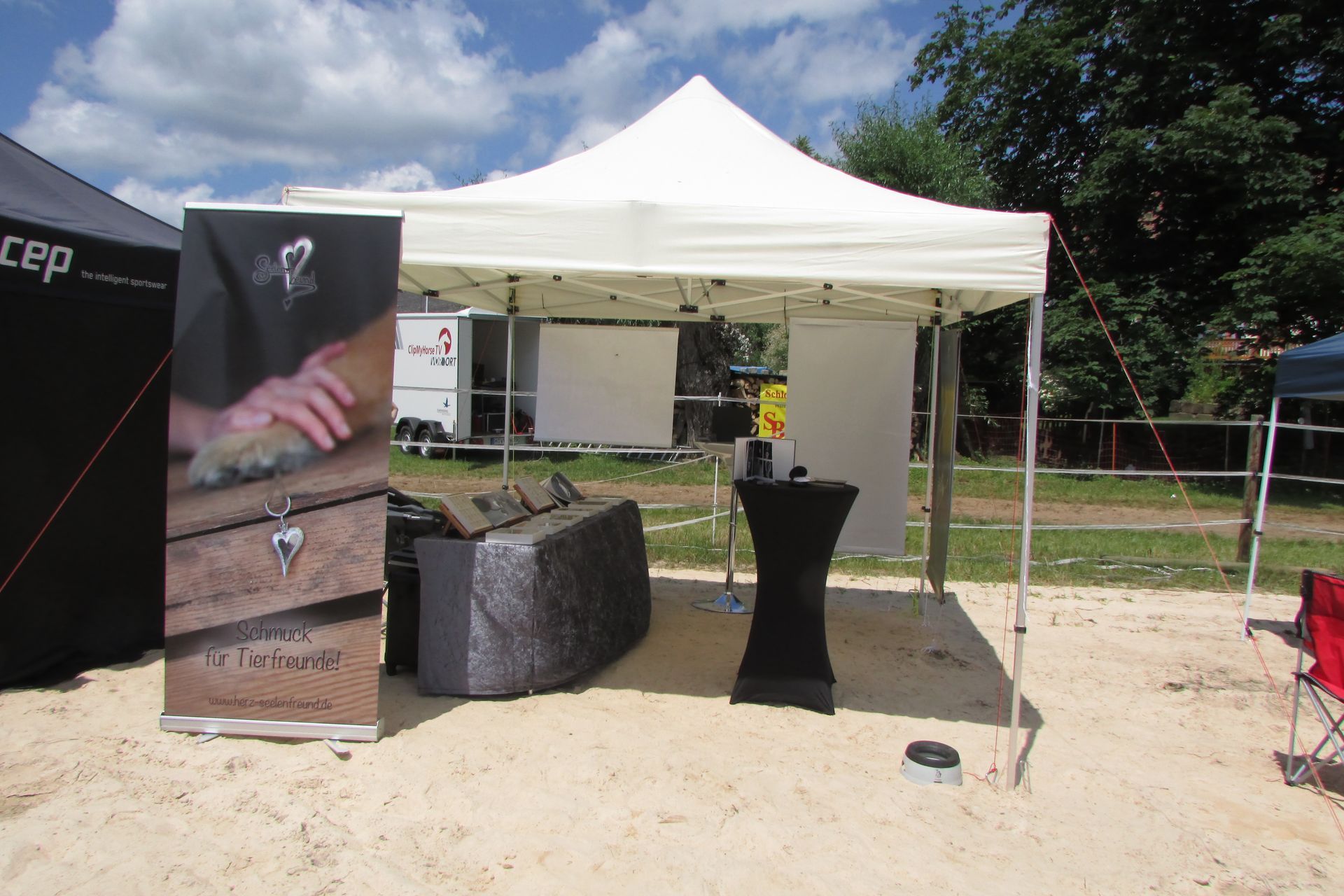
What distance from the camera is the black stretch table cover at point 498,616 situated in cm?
391

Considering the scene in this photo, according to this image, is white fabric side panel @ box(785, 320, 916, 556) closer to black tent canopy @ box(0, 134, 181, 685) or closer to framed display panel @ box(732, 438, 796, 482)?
framed display panel @ box(732, 438, 796, 482)

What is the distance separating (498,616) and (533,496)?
3.53 ft

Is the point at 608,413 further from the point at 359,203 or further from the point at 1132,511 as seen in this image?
the point at 1132,511

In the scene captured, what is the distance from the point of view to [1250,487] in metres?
7.73

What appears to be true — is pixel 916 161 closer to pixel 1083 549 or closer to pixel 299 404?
pixel 1083 549

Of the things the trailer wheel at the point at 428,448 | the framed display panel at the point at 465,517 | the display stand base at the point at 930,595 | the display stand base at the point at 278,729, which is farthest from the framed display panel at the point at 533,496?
the trailer wheel at the point at 428,448

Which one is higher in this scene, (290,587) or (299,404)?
(299,404)

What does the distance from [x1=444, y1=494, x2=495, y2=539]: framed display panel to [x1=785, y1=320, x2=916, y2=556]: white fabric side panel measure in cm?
249

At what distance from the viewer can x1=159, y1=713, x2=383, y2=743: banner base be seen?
350 cm

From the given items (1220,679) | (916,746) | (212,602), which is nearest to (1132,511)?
(1220,679)

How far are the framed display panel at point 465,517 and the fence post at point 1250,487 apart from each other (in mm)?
6540

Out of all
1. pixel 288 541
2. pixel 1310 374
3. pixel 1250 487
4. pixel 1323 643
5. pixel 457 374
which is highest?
pixel 457 374

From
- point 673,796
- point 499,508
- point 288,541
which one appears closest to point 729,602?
point 499,508

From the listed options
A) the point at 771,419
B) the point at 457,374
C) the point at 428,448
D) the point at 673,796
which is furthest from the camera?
the point at 428,448
